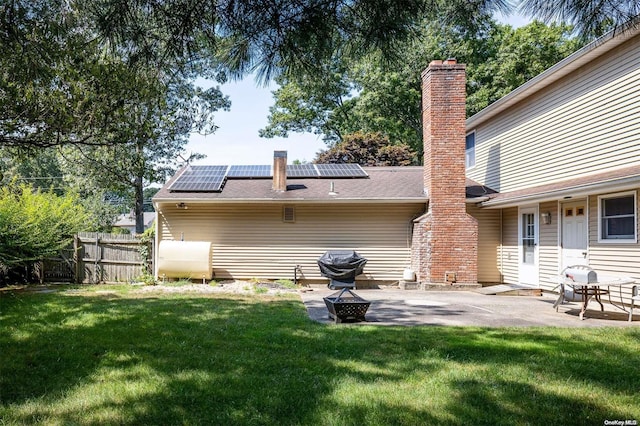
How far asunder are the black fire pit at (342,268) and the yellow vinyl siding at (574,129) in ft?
16.5

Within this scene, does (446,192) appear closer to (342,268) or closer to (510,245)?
(510,245)

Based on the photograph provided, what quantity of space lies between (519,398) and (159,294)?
8.25m

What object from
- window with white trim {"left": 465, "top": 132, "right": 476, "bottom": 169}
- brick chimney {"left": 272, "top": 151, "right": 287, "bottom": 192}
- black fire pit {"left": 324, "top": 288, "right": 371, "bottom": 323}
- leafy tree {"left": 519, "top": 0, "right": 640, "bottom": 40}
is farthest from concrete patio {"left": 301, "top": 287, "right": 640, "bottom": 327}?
window with white trim {"left": 465, "top": 132, "right": 476, "bottom": 169}

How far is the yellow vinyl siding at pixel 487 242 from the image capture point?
1268cm

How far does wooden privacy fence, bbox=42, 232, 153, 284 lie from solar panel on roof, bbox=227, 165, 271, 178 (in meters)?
3.52

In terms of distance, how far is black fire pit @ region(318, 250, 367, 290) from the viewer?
38.0ft

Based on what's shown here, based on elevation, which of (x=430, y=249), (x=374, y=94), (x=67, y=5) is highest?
(x=374, y=94)

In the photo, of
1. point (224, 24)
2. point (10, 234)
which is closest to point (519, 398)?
point (224, 24)

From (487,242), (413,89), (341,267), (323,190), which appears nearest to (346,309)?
(341,267)

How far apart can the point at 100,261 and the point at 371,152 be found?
48.9 ft

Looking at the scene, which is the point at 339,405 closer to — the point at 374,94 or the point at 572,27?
the point at 572,27

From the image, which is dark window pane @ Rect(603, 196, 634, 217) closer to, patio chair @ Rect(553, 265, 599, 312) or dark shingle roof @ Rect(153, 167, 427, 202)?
patio chair @ Rect(553, 265, 599, 312)

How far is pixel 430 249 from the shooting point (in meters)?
11.3

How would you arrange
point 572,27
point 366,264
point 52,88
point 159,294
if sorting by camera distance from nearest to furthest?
point 572,27
point 52,88
point 159,294
point 366,264
